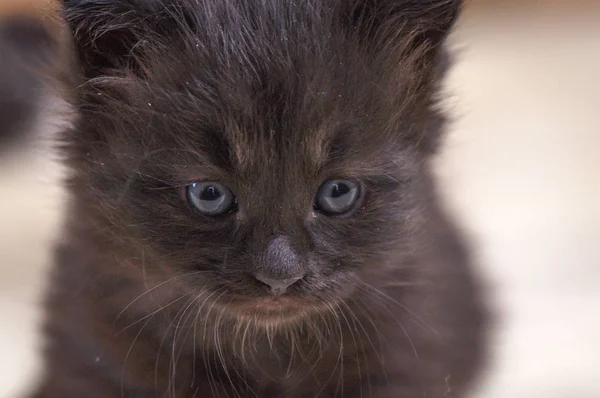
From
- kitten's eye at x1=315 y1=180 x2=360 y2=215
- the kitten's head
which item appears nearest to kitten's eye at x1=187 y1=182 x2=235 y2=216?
the kitten's head

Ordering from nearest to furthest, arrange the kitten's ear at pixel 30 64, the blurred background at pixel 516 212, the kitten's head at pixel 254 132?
the kitten's head at pixel 254 132 → the kitten's ear at pixel 30 64 → the blurred background at pixel 516 212

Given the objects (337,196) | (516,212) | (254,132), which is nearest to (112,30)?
(254,132)

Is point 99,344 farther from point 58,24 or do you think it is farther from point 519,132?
point 519,132

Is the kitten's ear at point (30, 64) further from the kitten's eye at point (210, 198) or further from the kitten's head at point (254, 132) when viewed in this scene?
the kitten's eye at point (210, 198)

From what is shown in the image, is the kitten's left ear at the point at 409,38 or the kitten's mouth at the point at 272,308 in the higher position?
the kitten's left ear at the point at 409,38

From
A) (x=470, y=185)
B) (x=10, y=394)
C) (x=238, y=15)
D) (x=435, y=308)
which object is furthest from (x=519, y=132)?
(x=10, y=394)

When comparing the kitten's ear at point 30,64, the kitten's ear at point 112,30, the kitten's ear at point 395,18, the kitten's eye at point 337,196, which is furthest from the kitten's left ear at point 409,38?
the kitten's ear at point 30,64

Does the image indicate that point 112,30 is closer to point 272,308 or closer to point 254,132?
point 254,132

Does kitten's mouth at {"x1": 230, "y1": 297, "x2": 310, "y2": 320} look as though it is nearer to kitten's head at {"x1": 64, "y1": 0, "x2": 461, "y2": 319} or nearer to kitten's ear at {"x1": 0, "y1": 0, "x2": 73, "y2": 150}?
kitten's head at {"x1": 64, "y1": 0, "x2": 461, "y2": 319}
